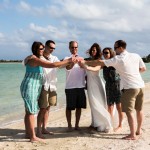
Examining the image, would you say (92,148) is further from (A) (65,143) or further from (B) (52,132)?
(B) (52,132)

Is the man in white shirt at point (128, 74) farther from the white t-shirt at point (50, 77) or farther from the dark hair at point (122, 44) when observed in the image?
the white t-shirt at point (50, 77)

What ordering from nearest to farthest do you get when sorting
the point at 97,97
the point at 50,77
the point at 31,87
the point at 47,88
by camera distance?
the point at 31,87 < the point at 47,88 < the point at 50,77 < the point at 97,97

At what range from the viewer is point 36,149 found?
642cm

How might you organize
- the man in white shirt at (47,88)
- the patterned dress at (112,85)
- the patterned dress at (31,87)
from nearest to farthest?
the patterned dress at (31,87) → the man in white shirt at (47,88) → the patterned dress at (112,85)

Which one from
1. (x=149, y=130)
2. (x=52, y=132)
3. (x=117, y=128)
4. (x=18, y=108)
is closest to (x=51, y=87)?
(x=52, y=132)

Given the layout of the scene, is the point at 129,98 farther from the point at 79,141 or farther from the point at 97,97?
the point at 79,141

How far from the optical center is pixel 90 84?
7691 mm

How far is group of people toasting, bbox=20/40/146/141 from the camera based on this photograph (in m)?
6.84

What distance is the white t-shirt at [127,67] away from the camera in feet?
22.4

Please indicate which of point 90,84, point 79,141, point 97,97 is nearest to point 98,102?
point 97,97

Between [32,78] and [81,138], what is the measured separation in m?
1.58

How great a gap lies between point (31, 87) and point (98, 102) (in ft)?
5.48

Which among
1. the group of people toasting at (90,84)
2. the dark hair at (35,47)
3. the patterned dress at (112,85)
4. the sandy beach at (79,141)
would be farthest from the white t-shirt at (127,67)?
the dark hair at (35,47)

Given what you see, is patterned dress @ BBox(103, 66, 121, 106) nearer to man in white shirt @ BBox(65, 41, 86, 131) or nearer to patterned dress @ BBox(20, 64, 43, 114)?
man in white shirt @ BBox(65, 41, 86, 131)
